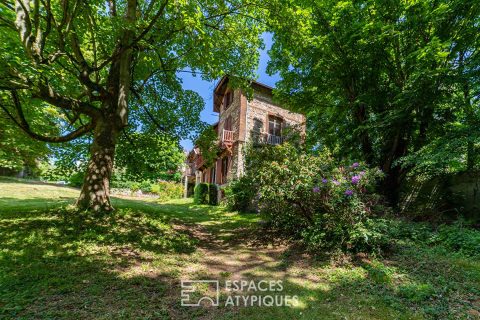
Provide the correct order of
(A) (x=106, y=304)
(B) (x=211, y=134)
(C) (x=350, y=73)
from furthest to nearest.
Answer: (B) (x=211, y=134)
(C) (x=350, y=73)
(A) (x=106, y=304)

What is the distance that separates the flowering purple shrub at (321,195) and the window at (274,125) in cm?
1104

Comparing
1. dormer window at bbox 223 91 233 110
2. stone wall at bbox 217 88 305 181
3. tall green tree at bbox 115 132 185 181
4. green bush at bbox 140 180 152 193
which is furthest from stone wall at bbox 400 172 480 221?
green bush at bbox 140 180 152 193

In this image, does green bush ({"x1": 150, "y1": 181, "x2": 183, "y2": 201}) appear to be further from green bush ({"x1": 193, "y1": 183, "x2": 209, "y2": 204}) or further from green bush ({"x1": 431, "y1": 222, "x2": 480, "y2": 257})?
green bush ({"x1": 431, "y1": 222, "x2": 480, "y2": 257})

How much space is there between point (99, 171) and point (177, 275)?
409 cm

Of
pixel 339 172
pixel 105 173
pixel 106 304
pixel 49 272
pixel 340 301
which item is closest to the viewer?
pixel 106 304

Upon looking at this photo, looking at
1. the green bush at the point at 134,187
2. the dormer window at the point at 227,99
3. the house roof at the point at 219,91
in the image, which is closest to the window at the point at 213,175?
the house roof at the point at 219,91

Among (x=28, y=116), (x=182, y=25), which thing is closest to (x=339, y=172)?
(x=182, y=25)

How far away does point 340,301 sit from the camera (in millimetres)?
3447

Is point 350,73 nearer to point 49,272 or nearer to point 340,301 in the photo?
point 340,301

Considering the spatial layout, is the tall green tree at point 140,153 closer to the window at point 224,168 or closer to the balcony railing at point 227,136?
the balcony railing at point 227,136

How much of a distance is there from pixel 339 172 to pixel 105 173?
20.0ft
